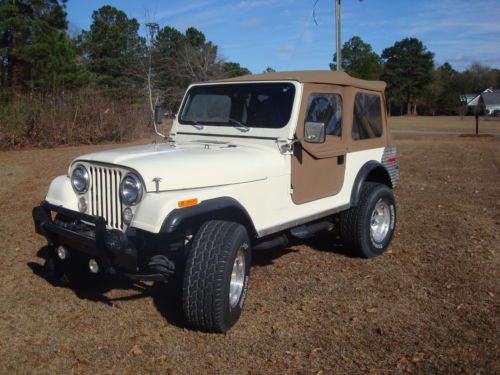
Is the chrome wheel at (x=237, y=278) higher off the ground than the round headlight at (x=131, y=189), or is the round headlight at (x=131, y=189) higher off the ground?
the round headlight at (x=131, y=189)

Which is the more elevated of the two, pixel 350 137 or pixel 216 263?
pixel 350 137

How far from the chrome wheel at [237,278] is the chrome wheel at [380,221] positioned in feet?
7.50

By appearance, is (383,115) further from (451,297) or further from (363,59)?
(363,59)

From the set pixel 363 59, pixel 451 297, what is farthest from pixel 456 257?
pixel 363 59

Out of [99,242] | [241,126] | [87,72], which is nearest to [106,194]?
[99,242]

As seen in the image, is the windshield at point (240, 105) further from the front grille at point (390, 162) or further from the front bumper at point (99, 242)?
the front grille at point (390, 162)

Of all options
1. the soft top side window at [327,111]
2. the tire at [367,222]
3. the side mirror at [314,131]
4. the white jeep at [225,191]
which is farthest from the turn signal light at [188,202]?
the tire at [367,222]

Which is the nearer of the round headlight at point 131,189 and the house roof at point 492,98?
the round headlight at point 131,189

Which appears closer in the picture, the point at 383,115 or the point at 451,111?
the point at 383,115

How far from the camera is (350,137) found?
16.9 feet

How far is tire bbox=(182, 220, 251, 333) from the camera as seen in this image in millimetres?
3471

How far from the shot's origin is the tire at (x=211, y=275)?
3471 millimetres

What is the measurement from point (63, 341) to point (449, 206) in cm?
660

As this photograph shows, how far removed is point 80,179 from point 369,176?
327 cm
